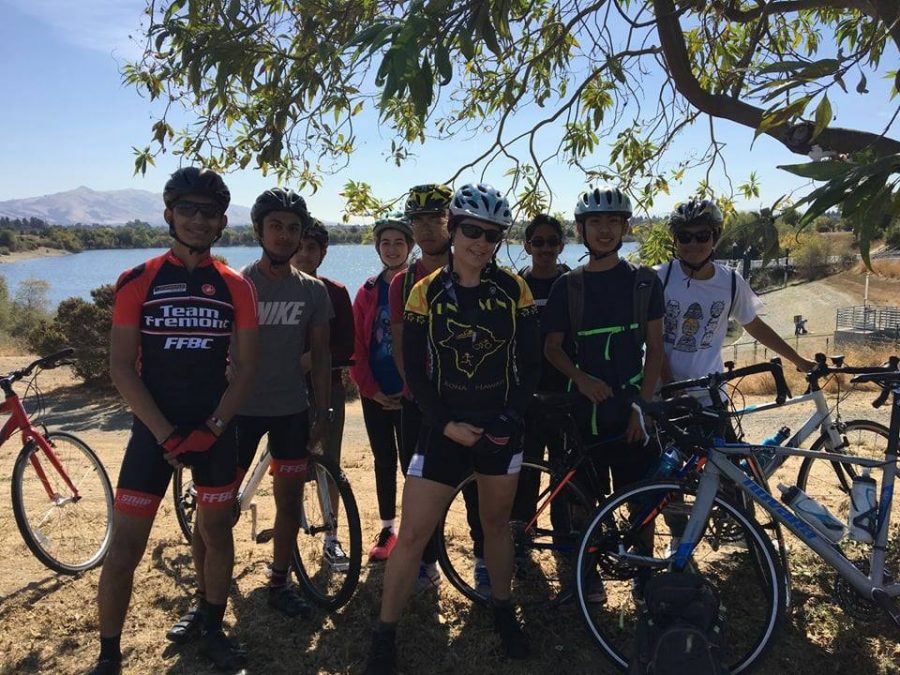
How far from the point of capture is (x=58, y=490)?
15.1 ft

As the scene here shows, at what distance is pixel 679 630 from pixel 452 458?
121 cm

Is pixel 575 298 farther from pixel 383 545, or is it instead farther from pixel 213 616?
pixel 213 616

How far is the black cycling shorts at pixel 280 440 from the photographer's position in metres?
3.50

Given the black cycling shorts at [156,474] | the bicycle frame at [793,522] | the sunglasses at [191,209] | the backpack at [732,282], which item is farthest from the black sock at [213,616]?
the backpack at [732,282]

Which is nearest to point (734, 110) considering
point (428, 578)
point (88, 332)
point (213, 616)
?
point (428, 578)

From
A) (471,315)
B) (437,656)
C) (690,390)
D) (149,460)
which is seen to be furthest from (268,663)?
(690,390)

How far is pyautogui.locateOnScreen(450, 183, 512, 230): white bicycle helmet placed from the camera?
2.95m

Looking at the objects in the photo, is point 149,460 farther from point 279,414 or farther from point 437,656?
point 437,656

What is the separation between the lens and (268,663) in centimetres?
319

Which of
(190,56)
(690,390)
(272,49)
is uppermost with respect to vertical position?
(272,49)

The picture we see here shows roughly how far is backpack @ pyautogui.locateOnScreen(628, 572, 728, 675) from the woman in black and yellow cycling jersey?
85 centimetres

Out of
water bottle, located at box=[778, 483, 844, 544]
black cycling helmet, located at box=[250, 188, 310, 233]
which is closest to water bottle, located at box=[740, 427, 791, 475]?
water bottle, located at box=[778, 483, 844, 544]

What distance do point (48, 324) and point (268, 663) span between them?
66.5 ft

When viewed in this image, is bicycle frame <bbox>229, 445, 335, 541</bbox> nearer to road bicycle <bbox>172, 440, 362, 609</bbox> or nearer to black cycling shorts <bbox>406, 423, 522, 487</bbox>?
road bicycle <bbox>172, 440, 362, 609</bbox>
